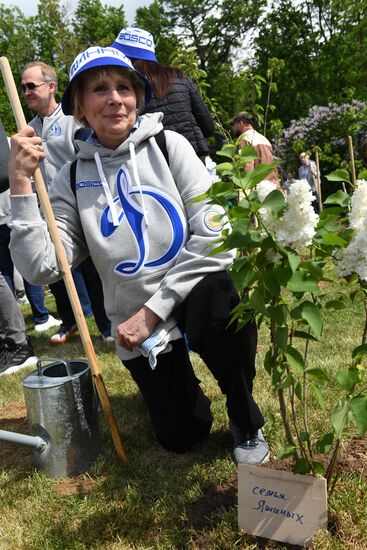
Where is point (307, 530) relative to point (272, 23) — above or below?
below

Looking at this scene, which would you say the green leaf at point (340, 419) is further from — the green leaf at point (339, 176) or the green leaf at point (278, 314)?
the green leaf at point (339, 176)

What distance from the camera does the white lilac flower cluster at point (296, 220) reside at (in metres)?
1.19

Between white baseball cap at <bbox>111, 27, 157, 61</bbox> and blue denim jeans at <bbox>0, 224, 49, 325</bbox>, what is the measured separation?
2.45 m

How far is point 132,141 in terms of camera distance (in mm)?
2049

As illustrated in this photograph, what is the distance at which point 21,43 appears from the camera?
91.6ft

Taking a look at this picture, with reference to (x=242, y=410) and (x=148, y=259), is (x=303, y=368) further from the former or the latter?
(x=148, y=259)

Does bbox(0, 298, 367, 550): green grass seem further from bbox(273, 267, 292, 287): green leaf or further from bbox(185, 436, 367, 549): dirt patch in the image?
bbox(273, 267, 292, 287): green leaf

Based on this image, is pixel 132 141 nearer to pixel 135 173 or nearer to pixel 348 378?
pixel 135 173

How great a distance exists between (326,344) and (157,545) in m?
1.99

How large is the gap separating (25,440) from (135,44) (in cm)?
209

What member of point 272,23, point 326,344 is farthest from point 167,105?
point 272,23

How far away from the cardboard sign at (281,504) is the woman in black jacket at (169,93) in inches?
88.0

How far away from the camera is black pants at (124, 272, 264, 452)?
187 centimetres

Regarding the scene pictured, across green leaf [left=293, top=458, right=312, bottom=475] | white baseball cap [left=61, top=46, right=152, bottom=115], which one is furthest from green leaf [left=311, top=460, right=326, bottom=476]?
white baseball cap [left=61, top=46, right=152, bottom=115]
